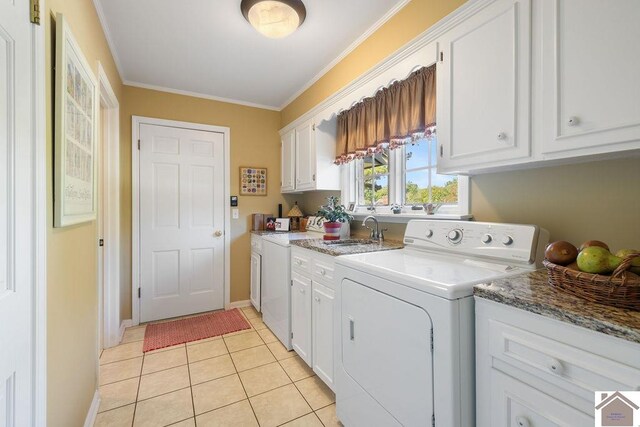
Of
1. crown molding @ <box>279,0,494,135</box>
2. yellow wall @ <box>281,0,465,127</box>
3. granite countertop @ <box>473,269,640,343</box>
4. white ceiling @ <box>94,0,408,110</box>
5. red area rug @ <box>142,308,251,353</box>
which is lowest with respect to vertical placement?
red area rug @ <box>142,308,251,353</box>

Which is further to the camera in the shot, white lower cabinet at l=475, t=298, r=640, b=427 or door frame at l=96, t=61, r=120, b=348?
door frame at l=96, t=61, r=120, b=348

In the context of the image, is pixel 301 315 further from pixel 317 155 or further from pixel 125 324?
pixel 125 324

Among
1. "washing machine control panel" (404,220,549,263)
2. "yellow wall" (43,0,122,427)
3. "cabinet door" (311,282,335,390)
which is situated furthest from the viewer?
"cabinet door" (311,282,335,390)

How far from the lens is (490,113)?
4.13 ft

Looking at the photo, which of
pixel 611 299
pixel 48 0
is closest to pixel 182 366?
pixel 48 0

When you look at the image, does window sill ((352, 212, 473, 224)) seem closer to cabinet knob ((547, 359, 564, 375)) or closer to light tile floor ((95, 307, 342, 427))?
cabinet knob ((547, 359, 564, 375))

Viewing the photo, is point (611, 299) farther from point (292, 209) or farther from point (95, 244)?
point (292, 209)

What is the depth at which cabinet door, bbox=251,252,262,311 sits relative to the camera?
9.65ft

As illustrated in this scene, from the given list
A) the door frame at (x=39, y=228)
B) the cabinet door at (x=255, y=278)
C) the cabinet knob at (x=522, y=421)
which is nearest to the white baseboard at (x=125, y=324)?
the cabinet door at (x=255, y=278)

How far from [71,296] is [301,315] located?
4.38 ft

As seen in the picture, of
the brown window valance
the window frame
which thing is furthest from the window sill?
the brown window valance

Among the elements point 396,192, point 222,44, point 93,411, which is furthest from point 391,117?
point 93,411

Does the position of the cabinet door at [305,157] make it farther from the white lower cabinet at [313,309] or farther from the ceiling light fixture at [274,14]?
the ceiling light fixture at [274,14]

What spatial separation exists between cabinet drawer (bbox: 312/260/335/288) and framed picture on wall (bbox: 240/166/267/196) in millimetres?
1805
